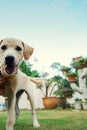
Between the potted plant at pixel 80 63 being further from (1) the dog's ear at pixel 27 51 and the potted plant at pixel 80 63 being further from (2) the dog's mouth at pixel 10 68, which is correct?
(2) the dog's mouth at pixel 10 68

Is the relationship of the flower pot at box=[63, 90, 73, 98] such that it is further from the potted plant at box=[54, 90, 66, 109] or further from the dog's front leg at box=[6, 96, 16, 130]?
the dog's front leg at box=[6, 96, 16, 130]

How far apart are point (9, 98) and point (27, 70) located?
14.6m

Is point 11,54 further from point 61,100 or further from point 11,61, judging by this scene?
point 61,100

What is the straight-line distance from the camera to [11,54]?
3.28 m

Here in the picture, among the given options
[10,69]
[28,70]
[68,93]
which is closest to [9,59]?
[10,69]

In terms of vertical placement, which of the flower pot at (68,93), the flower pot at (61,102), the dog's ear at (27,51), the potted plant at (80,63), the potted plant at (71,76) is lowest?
the dog's ear at (27,51)

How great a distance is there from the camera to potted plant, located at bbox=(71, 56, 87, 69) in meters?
10.9

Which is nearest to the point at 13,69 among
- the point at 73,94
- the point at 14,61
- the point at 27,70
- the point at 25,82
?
the point at 14,61

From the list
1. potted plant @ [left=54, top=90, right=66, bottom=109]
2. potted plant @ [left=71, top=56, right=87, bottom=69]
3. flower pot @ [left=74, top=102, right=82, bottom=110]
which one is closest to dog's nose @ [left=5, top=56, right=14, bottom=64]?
potted plant @ [left=71, top=56, right=87, bottom=69]

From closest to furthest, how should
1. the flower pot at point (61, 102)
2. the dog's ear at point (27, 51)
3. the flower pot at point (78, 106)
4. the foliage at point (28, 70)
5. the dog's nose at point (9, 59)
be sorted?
the dog's nose at point (9, 59), the dog's ear at point (27, 51), the flower pot at point (78, 106), the flower pot at point (61, 102), the foliage at point (28, 70)

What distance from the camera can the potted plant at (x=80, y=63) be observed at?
10867mm

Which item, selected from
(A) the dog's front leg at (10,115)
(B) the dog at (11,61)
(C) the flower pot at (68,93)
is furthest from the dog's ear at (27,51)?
(C) the flower pot at (68,93)

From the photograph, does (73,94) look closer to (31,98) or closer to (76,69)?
(76,69)

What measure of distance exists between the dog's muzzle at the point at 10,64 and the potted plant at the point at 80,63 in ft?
24.9
